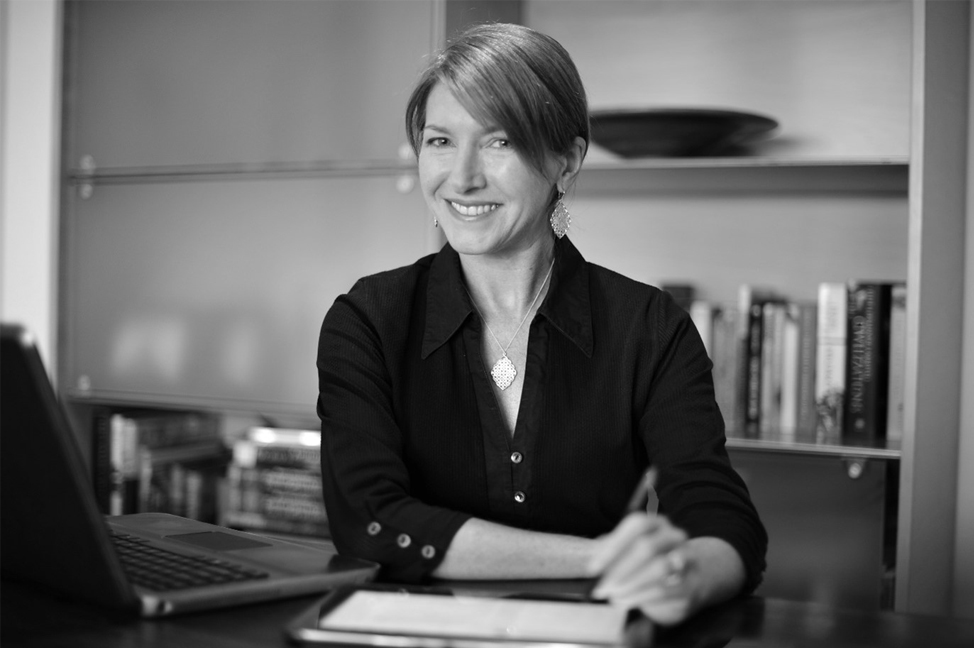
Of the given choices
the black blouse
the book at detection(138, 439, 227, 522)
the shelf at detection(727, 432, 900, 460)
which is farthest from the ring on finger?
the book at detection(138, 439, 227, 522)

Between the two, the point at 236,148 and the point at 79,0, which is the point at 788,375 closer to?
the point at 236,148

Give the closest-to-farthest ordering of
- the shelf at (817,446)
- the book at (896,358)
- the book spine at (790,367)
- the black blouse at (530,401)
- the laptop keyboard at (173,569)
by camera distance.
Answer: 1. the laptop keyboard at (173,569)
2. the black blouse at (530,401)
3. the shelf at (817,446)
4. the book at (896,358)
5. the book spine at (790,367)

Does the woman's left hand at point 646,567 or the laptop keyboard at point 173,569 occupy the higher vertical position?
the woman's left hand at point 646,567

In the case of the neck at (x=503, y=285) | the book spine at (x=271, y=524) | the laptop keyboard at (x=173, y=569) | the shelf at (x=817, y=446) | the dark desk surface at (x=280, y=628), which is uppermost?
the neck at (x=503, y=285)

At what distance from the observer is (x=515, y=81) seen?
5.03 ft

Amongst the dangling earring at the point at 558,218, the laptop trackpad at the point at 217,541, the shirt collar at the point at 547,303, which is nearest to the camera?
the laptop trackpad at the point at 217,541

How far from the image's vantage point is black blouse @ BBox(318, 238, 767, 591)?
4.87 ft

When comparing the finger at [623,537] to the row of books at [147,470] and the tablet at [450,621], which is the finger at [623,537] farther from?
the row of books at [147,470]

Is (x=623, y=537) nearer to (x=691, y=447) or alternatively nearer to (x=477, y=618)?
(x=477, y=618)

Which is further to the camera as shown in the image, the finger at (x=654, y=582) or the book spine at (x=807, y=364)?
the book spine at (x=807, y=364)

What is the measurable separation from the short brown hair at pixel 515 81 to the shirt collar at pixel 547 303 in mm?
187

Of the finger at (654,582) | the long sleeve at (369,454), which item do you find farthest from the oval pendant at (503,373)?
the finger at (654,582)

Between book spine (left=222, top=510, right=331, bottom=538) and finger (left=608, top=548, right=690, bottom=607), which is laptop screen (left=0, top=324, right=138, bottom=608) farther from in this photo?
book spine (left=222, top=510, right=331, bottom=538)

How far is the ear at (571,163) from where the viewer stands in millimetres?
1674
